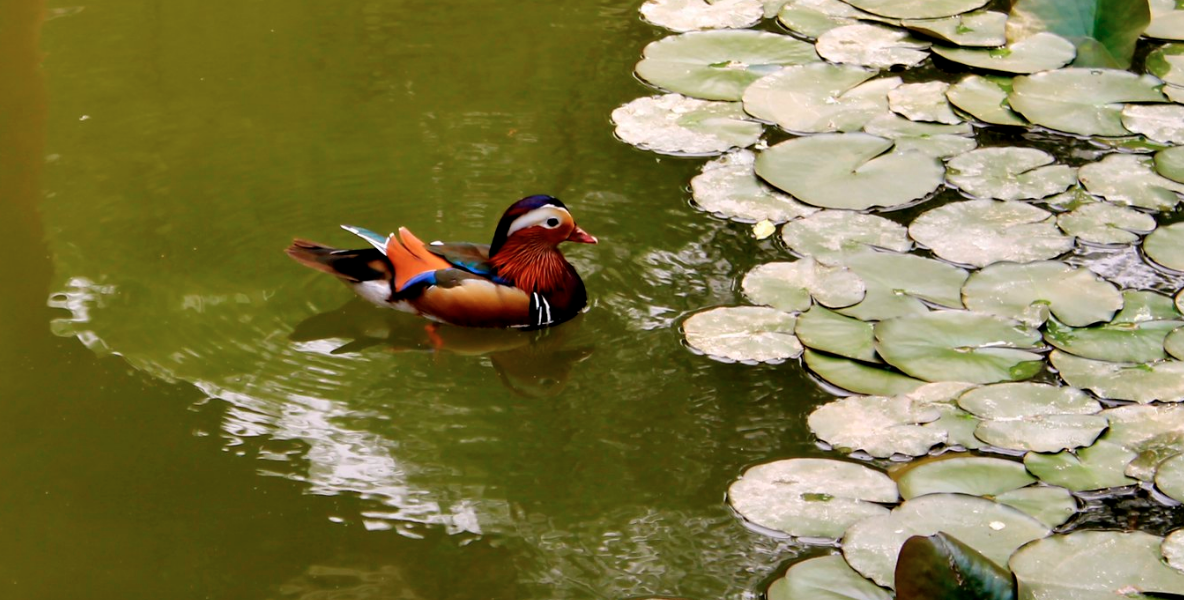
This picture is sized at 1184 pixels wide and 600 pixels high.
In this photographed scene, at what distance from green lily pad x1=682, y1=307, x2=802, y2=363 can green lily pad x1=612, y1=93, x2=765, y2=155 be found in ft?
3.84

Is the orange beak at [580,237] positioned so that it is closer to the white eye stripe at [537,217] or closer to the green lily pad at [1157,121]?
the white eye stripe at [537,217]

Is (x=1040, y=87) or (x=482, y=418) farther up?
(x=1040, y=87)

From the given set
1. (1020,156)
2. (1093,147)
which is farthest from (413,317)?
(1093,147)

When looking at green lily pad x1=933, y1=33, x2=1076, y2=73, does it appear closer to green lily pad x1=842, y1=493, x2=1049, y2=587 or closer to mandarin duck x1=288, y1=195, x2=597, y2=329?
mandarin duck x1=288, y1=195, x2=597, y2=329

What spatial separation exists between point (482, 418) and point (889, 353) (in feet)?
4.20

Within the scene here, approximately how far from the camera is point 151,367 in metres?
4.02

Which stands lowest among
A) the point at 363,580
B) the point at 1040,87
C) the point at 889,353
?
the point at 363,580

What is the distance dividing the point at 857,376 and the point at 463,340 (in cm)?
137

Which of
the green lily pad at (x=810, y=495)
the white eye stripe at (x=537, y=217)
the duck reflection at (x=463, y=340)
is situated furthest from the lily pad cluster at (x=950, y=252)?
the white eye stripe at (x=537, y=217)

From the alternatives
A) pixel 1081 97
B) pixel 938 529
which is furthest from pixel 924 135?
pixel 938 529

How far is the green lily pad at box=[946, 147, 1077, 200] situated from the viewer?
186 inches

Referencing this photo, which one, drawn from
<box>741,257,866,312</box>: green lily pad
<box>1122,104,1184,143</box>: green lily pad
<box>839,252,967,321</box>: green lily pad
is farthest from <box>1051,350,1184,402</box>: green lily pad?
<box>1122,104,1184,143</box>: green lily pad

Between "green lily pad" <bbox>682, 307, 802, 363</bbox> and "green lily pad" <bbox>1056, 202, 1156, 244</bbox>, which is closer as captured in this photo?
"green lily pad" <bbox>682, 307, 802, 363</bbox>

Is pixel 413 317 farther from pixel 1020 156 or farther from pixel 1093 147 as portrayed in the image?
pixel 1093 147
